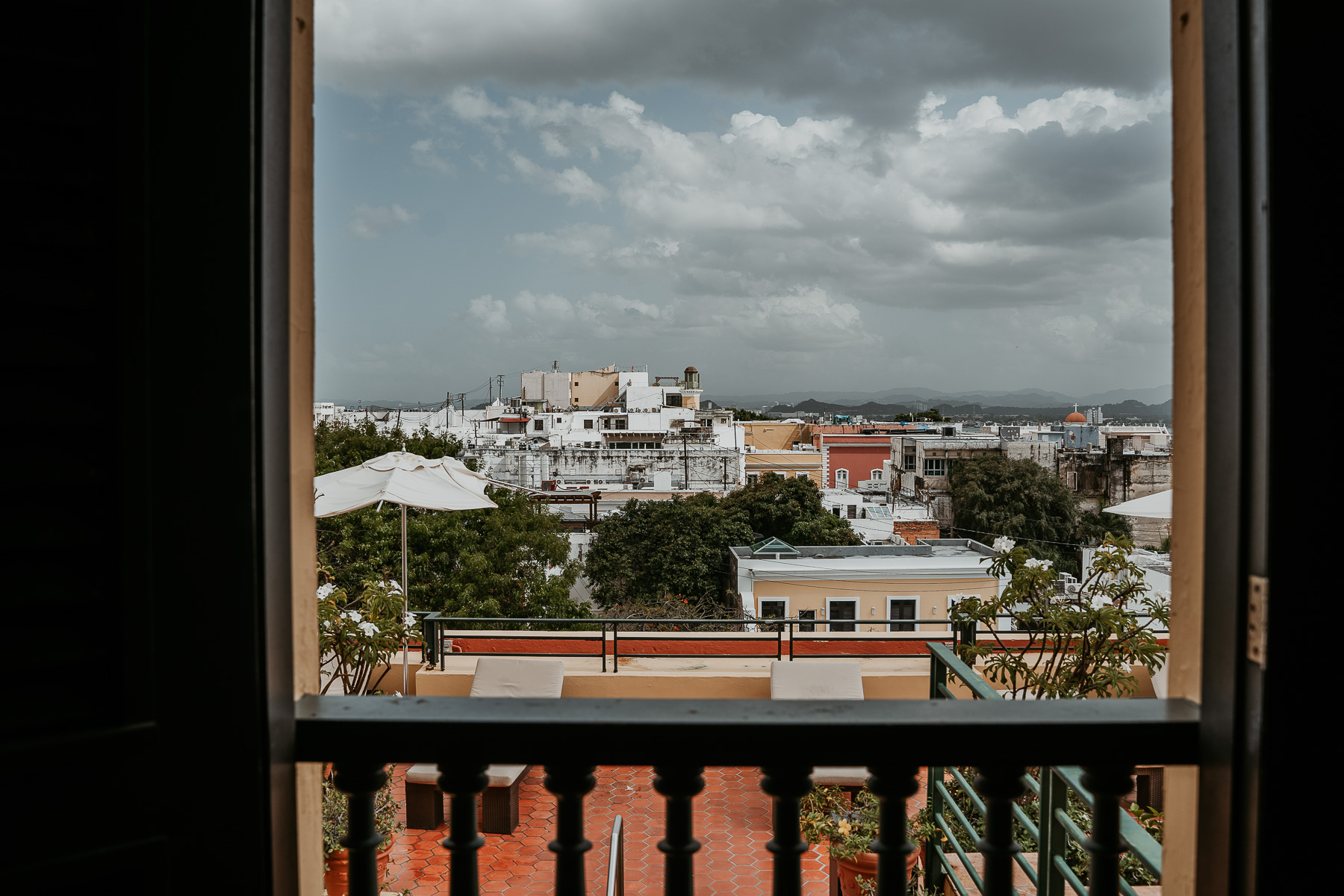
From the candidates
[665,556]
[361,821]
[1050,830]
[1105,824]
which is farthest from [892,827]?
[665,556]

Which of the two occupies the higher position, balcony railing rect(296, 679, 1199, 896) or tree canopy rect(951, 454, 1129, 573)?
balcony railing rect(296, 679, 1199, 896)

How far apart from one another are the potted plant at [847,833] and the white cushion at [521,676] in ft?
6.36

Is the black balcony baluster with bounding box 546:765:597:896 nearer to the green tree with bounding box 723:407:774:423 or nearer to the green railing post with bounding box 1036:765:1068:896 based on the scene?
the green railing post with bounding box 1036:765:1068:896

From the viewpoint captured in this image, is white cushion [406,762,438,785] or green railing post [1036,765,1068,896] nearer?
green railing post [1036,765,1068,896]

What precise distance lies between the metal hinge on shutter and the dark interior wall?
86 centimetres

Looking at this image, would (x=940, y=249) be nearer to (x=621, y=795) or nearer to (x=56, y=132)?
(x=621, y=795)

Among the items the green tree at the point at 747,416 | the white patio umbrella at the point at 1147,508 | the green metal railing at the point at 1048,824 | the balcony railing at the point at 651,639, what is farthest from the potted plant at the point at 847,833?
the green tree at the point at 747,416

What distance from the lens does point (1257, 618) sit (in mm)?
676

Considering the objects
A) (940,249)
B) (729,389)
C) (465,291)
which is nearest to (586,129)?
(465,291)

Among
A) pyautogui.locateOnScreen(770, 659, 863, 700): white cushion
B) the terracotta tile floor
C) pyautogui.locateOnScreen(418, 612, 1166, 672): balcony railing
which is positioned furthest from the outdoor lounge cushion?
the terracotta tile floor

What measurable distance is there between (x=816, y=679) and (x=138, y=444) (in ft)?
14.8

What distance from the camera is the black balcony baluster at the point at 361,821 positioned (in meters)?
0.80

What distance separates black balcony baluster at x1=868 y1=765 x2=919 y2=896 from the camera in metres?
0.78

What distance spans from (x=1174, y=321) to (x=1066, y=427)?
4015 centimetres
